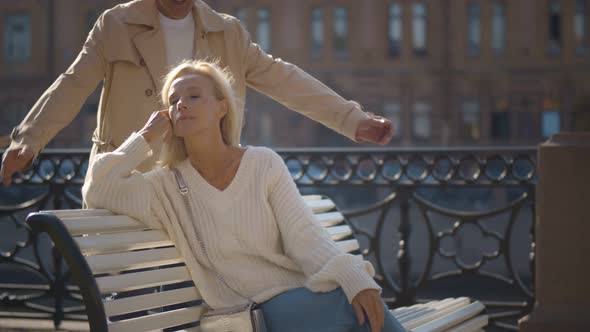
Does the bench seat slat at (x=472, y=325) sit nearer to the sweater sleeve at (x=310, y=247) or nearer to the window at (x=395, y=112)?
the sweater sleeve at (x=310, y=247)

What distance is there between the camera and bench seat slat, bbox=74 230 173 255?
309 cm

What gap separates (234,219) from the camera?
3.41 metres

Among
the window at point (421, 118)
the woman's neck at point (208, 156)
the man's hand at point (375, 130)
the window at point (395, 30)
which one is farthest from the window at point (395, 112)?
the woman's neck at point (208, 156)

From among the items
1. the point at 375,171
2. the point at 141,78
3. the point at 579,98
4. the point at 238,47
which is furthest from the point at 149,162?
the point at 579,98

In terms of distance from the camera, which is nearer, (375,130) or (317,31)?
(375,130)

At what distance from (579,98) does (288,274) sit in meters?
39.5

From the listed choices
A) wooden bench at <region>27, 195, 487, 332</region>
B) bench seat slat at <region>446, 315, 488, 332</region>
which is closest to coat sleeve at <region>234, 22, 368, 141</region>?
bench seat slat at <region>446, 315, 488, 332</region>

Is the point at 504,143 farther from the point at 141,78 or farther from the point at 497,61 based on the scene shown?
the point at 141,78

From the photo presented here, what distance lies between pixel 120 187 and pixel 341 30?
41521 millimetres

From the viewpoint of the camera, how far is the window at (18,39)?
147 feet

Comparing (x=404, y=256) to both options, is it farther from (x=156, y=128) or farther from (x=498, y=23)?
(x=498, y=23)

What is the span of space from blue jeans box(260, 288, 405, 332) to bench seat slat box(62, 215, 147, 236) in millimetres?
476

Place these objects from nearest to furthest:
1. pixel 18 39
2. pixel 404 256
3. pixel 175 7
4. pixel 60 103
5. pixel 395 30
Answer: pixel 60 103, pixel 175 7, pixel 404 256, pixel 395 30, pixel 18 39

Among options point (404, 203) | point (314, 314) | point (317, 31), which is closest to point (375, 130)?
point (314, 314)
